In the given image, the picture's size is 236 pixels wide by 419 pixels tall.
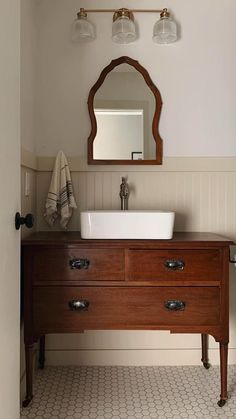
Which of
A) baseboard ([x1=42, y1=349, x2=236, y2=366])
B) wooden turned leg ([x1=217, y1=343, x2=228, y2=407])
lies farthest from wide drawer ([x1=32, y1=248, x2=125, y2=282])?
baseboard ([x1=42, y1=349, x2=236, y2=366])

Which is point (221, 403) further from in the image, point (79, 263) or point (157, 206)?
point (157, 206)

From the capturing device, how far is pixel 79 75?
2.11 meters

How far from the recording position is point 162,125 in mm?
2125

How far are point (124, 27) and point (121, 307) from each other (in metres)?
1.56

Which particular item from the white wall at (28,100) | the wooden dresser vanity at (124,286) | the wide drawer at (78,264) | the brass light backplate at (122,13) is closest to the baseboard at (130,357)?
the white wall at (28,100)

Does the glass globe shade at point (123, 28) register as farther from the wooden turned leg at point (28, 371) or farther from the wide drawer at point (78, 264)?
the wooden turned leg at point (28, 371)

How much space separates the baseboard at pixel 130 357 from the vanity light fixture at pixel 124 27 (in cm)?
188

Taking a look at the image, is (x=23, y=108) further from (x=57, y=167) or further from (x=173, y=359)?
(x=173, y=359)

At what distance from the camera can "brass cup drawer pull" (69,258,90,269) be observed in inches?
65.2

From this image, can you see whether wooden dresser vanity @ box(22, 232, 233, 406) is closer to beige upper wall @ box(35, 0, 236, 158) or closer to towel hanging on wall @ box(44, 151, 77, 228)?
towel hanging on wall @ box(44, 151, 77, 228)

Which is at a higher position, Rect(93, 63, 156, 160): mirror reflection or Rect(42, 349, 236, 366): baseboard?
Rect(93, 63, 156, 160): mirror reflection

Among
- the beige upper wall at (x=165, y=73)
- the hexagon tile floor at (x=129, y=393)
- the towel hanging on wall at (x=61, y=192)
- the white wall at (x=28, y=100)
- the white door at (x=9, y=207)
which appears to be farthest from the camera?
the beige upper wall at (x=165, y=73)

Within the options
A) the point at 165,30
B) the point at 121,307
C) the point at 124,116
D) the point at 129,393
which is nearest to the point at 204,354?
the point at 129,393

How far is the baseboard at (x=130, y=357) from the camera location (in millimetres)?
2113
